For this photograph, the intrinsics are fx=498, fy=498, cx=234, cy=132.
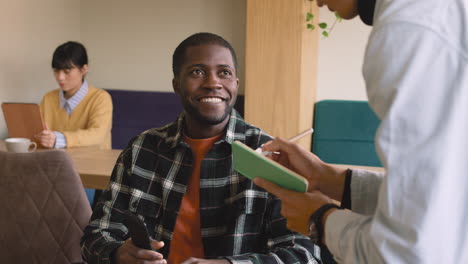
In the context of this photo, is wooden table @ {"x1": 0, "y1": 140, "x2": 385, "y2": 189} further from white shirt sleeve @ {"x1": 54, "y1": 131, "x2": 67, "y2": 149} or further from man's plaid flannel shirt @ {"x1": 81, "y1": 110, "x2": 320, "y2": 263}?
man's plaid flannel shirt @ {"x1": 81, "y1": 110, "x2": 320, "y2": 263}

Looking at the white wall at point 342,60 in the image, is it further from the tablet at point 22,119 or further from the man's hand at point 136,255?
the man's hand at point 136,255

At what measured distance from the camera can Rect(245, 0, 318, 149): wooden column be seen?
354 centimetres

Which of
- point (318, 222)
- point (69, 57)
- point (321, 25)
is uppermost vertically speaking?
point (321, 25)

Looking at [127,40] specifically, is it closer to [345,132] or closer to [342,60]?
[342,60]

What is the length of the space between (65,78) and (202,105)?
215 centimetres

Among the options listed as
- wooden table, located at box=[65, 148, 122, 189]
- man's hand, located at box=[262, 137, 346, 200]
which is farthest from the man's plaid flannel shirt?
wooden table, located at box=[65, 148, 122, 189]

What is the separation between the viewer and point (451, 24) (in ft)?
2.42

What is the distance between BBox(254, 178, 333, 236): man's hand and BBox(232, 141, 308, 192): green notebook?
12 mm

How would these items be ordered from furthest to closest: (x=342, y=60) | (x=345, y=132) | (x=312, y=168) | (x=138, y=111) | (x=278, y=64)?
(x=138, y=111) < (x=342, y=60) < (x=345, y=132) < (x=278, y=64) < (x=312, y=168)

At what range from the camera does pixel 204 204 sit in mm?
1465

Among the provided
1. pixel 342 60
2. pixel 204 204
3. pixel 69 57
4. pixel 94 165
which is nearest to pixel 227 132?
pixel 204 204

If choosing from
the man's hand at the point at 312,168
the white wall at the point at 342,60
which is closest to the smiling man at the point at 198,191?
the man's hand at the point at 312,168

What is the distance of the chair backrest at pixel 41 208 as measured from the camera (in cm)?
171

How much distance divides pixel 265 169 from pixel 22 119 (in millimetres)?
2184
